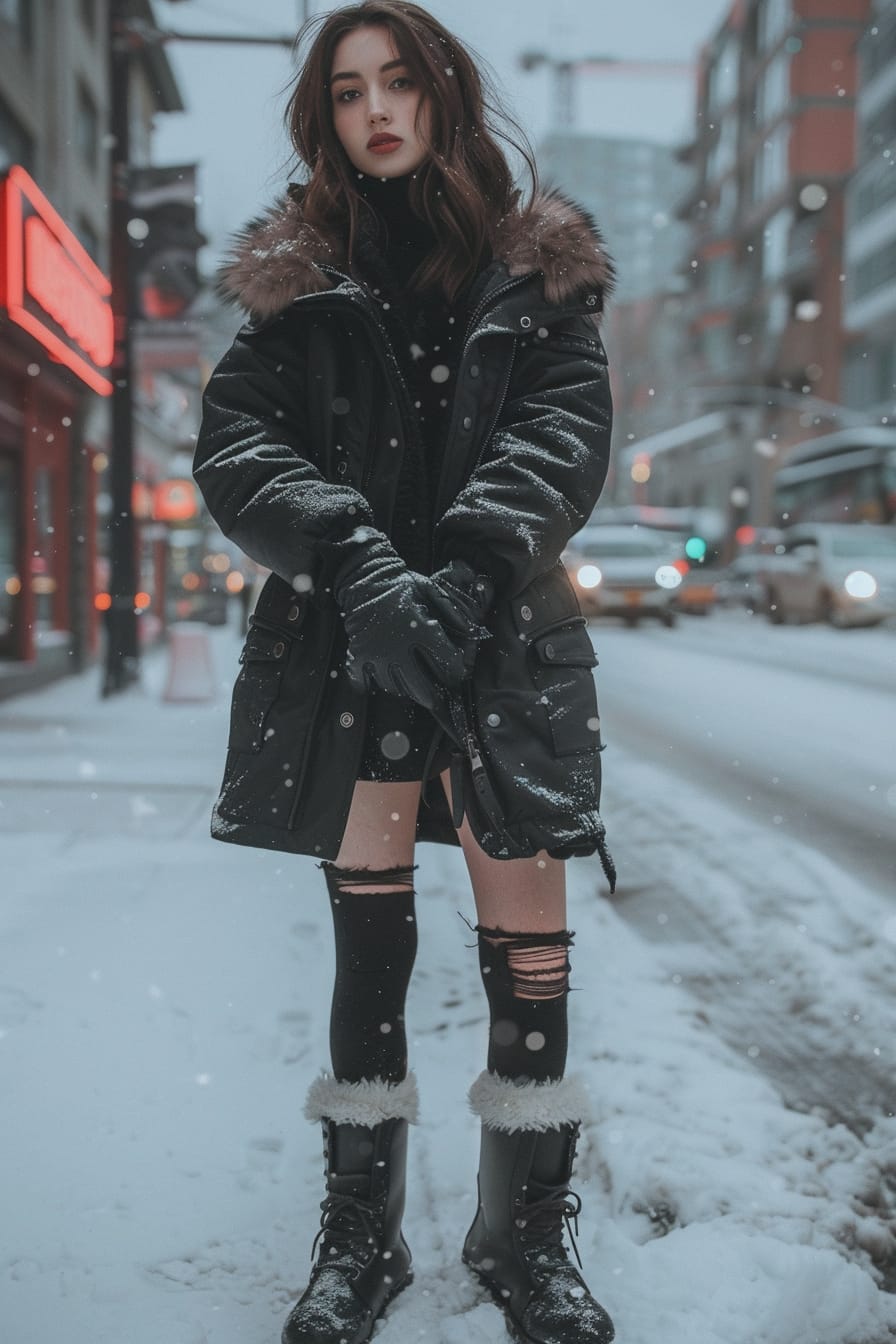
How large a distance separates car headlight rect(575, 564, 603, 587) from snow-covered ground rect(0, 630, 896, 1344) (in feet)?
48.6

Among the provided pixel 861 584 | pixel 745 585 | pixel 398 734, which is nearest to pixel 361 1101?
pixel 398 734

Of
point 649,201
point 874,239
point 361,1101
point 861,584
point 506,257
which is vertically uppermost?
point 649,201

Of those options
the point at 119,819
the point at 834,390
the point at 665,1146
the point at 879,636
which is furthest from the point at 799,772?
the point at 834,390

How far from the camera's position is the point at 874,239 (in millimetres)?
38875

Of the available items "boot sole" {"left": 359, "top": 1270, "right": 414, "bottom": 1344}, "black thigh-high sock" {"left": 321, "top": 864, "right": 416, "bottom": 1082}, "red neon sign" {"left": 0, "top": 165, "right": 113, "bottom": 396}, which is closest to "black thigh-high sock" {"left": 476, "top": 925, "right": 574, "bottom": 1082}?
"black thigh-high sock" {"left": 321, "top": 864, "right": 416, "bottom": 1082}

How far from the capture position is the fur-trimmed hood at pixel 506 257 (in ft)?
5.87

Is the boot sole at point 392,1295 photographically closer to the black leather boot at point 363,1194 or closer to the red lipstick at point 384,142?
the black leather boot at point 363,1194

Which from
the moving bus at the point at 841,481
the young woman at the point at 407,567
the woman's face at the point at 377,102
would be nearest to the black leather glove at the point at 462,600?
the young woman at the point at 407,567

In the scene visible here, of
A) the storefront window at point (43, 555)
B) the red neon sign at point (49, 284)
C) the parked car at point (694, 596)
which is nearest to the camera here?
the red neon sign at point (49, 284)

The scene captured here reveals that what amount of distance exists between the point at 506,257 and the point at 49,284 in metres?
8.96

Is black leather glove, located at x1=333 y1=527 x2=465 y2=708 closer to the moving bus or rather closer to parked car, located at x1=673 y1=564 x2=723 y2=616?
the moving bus

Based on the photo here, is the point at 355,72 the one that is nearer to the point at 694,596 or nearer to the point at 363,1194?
the point at 363,1194

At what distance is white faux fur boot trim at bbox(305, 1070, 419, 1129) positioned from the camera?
75.7 inches

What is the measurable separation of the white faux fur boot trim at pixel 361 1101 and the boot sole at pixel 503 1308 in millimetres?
286
